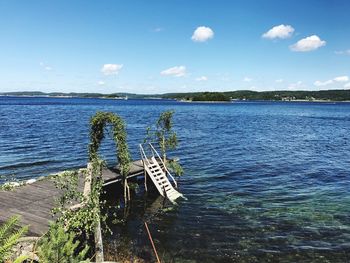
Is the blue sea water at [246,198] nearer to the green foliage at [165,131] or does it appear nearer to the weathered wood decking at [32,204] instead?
the green foliage at [165,131]

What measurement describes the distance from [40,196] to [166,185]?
828 cm

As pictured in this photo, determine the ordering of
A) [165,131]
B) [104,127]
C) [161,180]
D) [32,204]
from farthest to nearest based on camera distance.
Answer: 1. [165,131]
2. [161,180]
3. [104,127]
4. [32,204]

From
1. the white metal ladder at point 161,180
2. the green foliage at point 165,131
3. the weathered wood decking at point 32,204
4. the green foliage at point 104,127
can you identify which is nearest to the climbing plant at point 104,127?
the green foliage at point 104,127

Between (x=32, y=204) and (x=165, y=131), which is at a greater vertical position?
(x=165, y=131)

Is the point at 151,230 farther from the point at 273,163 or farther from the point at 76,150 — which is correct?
the point at 76,150

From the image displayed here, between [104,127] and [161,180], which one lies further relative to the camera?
[161,180]

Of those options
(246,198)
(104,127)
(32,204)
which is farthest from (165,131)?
(32,204)

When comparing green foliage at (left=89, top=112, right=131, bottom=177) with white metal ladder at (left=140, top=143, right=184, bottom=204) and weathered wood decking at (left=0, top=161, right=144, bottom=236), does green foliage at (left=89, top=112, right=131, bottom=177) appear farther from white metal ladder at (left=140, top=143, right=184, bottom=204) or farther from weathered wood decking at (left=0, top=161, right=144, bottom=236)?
white metal ladder at (left=140, top=143, right=184, bottom=204)

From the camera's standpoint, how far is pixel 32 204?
15359 millimetres

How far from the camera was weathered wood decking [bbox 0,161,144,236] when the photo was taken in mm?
13133

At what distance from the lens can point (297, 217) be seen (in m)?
17.9

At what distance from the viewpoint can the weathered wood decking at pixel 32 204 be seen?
517 inches

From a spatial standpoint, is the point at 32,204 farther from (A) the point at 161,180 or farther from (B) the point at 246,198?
(B) the point at 246,198

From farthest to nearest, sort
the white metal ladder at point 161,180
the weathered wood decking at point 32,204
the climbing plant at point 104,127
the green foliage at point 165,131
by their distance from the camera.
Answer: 1. the green foliage at point 165,131
2. the white metal ladder at point 161,180
3. the climbing plant at point 104,127
4. the weathered wood decking at point 32,204
